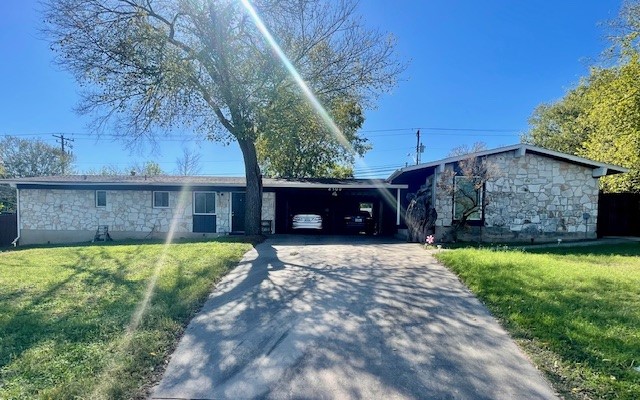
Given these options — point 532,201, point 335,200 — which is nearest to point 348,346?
point 532,201

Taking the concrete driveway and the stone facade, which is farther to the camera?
the stone facade

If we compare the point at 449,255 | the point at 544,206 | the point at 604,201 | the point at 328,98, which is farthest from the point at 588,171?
the point at 328,98

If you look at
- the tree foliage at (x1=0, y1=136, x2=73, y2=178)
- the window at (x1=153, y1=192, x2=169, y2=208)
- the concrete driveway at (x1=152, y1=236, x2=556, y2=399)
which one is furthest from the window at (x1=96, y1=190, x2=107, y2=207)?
the tree foliage at (x1=0, y1=136, x2=73, y2=178)

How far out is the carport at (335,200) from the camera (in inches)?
584

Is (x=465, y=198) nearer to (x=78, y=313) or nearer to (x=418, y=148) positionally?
(x=78, y=313)

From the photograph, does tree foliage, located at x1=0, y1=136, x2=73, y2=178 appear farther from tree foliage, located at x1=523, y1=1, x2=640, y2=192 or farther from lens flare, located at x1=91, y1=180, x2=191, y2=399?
tree foliage, located at x1=523, y1=1, x2=640, y2=192

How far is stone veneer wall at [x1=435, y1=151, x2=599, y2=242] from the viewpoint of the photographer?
11.8 metres

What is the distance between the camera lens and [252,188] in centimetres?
1212

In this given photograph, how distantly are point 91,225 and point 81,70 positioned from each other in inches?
290

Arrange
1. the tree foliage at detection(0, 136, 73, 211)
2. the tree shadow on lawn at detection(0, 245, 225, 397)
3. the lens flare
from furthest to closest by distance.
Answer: the tree foliage at detection(0, 136, 73, 211), the tree shadow on lawn at detection(0, 245, 225, 397), the lens flare

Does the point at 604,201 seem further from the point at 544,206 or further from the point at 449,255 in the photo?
the point at 449,255

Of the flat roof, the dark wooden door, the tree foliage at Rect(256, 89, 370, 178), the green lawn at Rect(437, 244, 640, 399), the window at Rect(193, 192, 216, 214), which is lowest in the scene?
the dark wooden door

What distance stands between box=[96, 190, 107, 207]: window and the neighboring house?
12.7 m

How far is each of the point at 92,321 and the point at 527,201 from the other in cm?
1259
